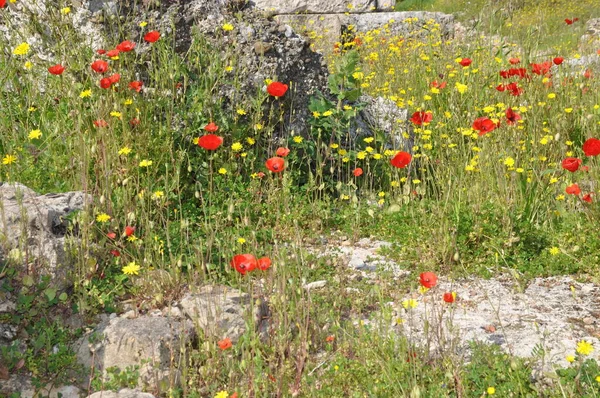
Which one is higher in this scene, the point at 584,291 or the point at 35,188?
the point at 35,188

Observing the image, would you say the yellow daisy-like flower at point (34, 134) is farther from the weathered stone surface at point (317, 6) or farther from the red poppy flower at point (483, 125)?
the weathered stone surface at point (317, 6)

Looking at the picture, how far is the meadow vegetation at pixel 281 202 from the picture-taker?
2783 millimetres

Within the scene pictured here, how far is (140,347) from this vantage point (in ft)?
9.47

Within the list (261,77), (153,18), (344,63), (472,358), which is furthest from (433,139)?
(472,358)

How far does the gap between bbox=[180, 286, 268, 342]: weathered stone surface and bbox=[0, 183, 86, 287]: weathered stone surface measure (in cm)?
67

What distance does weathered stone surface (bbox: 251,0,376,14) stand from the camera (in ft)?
40.8

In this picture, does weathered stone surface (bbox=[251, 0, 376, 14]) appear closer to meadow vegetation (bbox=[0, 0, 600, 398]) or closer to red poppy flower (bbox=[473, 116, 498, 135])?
meadow vegetation (bbox=[0, 0, 600, 398])

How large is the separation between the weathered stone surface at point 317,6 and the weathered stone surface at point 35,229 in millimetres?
9500

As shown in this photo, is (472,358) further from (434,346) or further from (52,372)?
(52,372)

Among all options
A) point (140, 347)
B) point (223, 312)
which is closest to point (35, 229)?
point (140, 347)

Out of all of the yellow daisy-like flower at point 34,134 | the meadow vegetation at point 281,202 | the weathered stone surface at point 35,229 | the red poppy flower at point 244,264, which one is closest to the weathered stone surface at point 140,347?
the meadow vegetation at point 281,202

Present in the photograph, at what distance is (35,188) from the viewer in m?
4.04

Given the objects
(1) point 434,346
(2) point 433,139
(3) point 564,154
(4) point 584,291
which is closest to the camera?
(1) point 434,346

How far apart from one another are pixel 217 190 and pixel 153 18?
1395 millimetres
